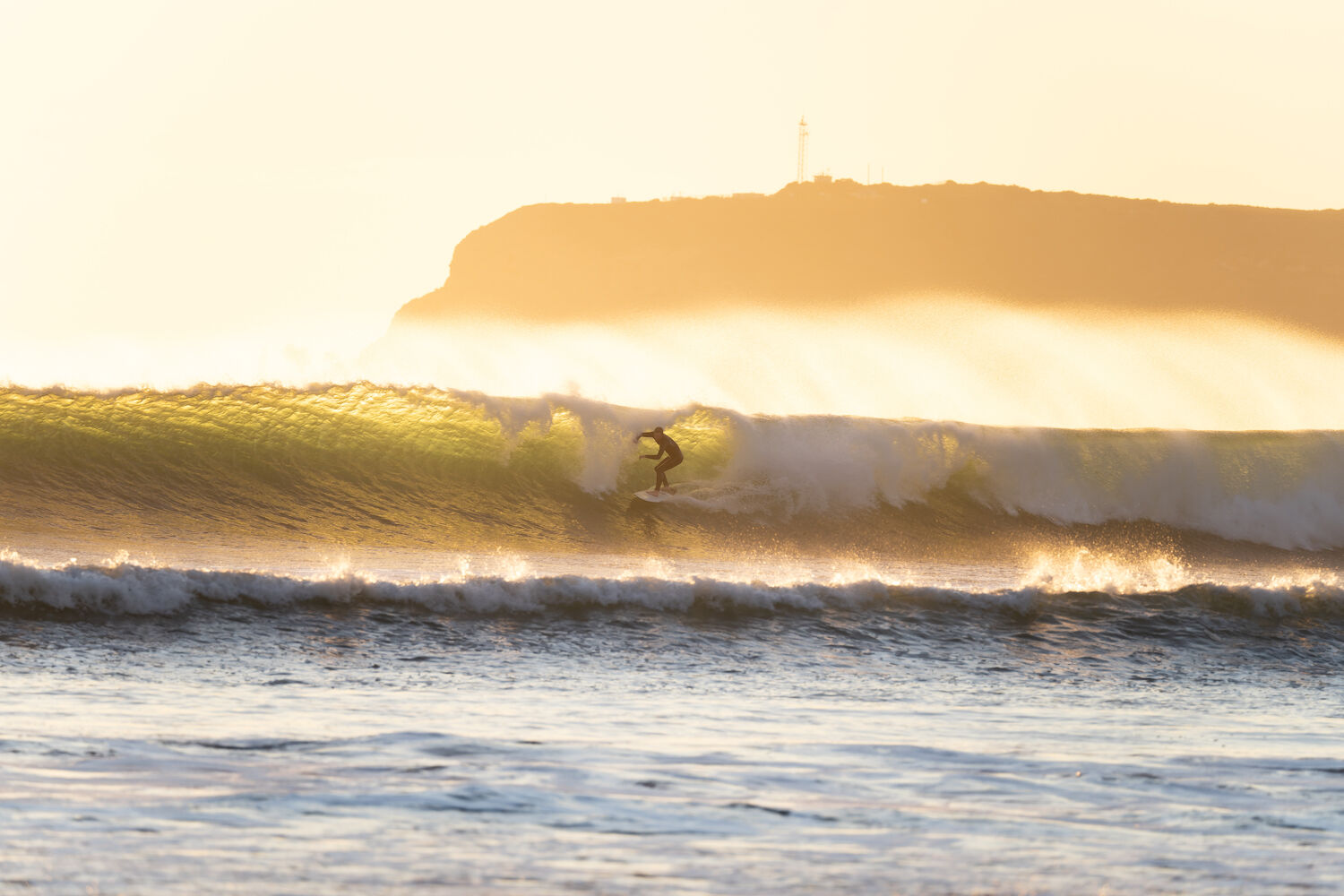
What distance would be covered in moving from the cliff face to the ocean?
117 metres

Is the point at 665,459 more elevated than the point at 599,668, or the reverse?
the point at 665,459

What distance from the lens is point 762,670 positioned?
9.33 meters

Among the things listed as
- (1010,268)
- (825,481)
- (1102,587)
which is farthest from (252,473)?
(1010,268)

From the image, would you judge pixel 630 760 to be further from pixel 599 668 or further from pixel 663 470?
pixel 663 470

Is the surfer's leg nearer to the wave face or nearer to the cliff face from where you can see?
the wave face

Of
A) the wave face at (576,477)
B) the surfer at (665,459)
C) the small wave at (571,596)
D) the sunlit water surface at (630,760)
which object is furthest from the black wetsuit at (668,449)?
the sunlit water surface at (630,760)

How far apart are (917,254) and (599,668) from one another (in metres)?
136

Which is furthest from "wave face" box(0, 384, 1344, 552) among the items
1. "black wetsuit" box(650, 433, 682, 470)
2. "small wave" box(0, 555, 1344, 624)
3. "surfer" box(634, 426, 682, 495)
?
"small wave" box(0, 555, 1344, 624)

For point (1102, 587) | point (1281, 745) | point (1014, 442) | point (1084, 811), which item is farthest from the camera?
point (1014, 442)

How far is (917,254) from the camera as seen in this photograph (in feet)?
464

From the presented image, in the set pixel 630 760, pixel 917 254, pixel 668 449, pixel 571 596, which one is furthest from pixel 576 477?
pixel 917 254

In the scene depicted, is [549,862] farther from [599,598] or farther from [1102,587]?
[1102,587]

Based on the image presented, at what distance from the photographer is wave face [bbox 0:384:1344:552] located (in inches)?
695

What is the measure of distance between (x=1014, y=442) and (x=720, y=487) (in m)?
5.83
